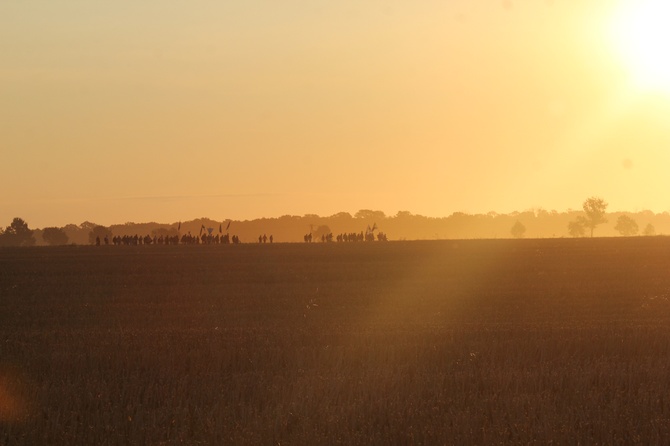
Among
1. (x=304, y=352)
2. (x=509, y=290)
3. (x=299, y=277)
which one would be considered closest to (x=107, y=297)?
(x=299, y=277)

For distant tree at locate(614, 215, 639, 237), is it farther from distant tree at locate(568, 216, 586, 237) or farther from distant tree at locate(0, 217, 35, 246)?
distant tree at locate(0, 217, 35, 246)

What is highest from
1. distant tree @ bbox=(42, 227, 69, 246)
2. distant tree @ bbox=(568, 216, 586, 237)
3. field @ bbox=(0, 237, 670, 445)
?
distant tree @ bbox=(568, 216, 586, 237)

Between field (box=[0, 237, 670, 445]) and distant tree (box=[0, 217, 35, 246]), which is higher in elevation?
distant tree (box=[0, 217, 35, 246])

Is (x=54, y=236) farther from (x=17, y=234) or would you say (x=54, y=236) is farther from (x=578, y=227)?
(x=578, y=227)

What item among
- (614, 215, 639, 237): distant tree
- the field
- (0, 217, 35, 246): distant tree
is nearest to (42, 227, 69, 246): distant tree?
(0, 217, 35, 246): distant tree

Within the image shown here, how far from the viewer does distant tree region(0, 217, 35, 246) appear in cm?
14125

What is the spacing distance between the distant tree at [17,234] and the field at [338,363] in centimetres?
11374

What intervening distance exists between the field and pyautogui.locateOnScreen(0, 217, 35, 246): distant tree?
114 metres

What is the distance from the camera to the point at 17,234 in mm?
141750

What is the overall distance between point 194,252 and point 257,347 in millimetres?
41420

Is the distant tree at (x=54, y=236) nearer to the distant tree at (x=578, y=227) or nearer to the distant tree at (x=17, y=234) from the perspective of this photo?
the distant tree at (x=17, y=234)

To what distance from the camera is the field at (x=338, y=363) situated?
10609 mm

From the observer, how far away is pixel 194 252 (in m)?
57.4

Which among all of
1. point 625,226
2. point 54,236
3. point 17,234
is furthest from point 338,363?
point 625,226
